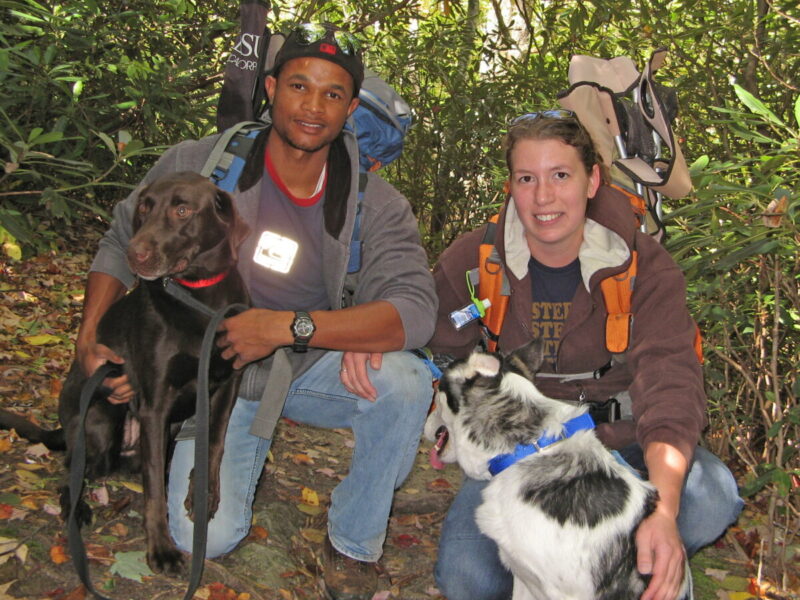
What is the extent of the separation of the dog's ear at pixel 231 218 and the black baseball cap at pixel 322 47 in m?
0.82

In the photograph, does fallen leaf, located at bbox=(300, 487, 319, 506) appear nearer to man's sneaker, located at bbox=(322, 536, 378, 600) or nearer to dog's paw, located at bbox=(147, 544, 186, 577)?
man's sneaker, located at bbox=(322, 536, 378, 600)

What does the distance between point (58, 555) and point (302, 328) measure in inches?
56.4

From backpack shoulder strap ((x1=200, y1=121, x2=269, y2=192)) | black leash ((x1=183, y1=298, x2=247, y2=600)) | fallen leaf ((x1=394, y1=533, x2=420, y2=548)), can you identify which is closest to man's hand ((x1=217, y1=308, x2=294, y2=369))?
black leash ((x1=183, y1=298, x2=247, y2=600))

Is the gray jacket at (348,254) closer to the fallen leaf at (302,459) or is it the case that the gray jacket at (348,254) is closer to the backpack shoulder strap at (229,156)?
the backpack shoulder strap at (229,156)

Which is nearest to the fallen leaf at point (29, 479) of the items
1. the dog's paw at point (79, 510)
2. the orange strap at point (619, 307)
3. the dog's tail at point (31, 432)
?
the dog's tail at point (31, 432)

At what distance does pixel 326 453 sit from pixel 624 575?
295 centimetres

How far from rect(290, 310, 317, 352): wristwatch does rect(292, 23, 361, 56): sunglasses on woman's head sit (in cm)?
132

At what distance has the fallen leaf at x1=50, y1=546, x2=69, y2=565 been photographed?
303cm

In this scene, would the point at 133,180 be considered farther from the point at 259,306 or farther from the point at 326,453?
the point at 259,306

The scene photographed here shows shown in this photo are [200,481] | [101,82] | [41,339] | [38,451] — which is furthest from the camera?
[101,82]

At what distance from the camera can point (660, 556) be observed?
2426 mm

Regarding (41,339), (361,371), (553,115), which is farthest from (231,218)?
(41,339)

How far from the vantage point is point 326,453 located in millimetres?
5172

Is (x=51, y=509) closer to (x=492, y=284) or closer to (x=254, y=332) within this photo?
(x=254, y=332)
